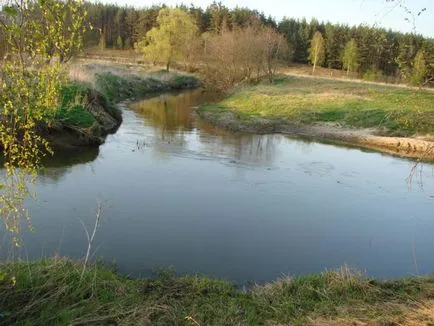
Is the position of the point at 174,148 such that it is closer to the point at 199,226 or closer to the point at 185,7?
the point at 199,226

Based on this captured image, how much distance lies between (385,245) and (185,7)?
93.8 m

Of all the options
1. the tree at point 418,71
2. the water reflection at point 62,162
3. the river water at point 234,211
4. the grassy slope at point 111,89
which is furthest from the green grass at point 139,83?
the tree at point 418,71

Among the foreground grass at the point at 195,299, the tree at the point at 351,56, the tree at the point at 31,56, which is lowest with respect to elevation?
the foreground grass at the point at 195,299

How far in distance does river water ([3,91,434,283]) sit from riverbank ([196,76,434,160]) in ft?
13.1

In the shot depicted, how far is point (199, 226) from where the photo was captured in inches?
452

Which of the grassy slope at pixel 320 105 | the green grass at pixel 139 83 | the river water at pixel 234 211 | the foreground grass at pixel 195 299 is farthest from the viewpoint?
the green grass at pixel 139 83

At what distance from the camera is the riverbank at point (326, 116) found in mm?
25109

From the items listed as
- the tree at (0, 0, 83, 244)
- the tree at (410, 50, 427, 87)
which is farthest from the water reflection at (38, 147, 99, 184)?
the tree at (410, 50, 427, 87)

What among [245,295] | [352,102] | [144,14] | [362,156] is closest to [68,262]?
[245,295]

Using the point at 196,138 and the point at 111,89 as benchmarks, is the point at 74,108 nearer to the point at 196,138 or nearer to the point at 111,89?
the point at 196,138

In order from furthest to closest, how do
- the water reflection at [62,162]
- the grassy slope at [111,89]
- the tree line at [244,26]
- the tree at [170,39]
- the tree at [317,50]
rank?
the tree line at [244,26] → the tree at [317,50] → the tree at [170,39] → the grassy slope at [111,89] → the water reflection at [62,162]

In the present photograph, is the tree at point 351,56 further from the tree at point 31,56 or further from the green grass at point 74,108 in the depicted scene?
the tree at point 31,56

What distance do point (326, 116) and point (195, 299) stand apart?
82.4 ft

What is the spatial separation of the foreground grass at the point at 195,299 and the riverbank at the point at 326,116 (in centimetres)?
1468
